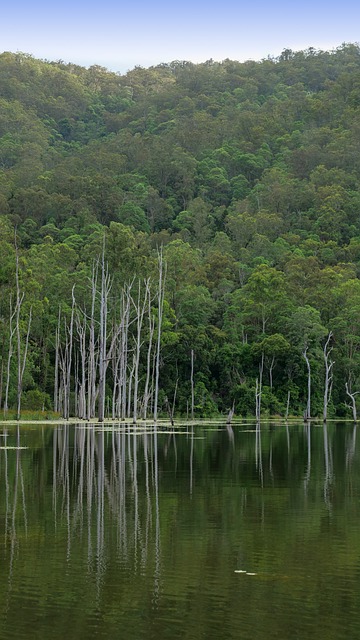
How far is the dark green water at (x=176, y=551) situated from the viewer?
941 cm

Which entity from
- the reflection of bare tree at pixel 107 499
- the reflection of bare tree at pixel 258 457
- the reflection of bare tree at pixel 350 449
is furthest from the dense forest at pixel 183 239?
the reflection of bare tree at pixel 107 499

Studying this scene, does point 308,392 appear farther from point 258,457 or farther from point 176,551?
point 176,551

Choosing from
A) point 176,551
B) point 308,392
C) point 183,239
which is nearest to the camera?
point 176,551

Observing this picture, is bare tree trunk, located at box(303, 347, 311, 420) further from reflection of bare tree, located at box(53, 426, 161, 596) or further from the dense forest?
reflection of bare tree, located at box(53, 426, 161, 596)

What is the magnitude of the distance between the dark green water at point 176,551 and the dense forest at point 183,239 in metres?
27.2

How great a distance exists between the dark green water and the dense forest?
2723 cm

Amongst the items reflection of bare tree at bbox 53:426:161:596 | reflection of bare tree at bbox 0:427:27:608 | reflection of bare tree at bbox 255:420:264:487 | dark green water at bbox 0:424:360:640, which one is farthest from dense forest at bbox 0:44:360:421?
dark green water at bbox 0:424:360:640

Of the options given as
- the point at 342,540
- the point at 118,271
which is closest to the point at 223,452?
the point at 342,540

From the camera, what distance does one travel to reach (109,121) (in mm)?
143250

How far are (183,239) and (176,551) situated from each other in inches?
3370

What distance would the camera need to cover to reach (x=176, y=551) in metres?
12.7

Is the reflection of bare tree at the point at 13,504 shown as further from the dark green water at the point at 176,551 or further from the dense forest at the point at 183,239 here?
the dense forest at the point at 183,239

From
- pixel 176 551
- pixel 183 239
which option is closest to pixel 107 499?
pixel 176 551

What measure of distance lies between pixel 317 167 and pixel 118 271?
46407mm
